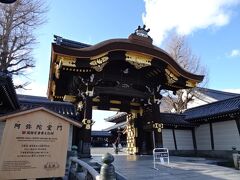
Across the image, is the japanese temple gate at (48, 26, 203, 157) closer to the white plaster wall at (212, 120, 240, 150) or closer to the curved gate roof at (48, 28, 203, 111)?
the curved gate roof at (48, 28, 203, 111)

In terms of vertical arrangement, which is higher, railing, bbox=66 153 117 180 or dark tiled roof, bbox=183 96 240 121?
dark tiled roof, bbox=183 96 240 121

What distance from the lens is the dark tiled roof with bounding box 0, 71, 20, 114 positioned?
6.04 m

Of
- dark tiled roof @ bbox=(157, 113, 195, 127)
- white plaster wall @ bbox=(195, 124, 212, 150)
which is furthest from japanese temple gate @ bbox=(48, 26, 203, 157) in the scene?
white plaster wall @ bbox=(195, 124, 212, 150)

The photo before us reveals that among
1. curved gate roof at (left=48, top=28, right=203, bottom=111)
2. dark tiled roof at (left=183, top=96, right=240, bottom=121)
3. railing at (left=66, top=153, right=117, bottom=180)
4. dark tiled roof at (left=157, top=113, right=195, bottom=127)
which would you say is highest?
curved gate roof at (left=48, top=28, right=203, bottom=111)

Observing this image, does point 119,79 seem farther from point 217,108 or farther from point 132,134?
point 217,108

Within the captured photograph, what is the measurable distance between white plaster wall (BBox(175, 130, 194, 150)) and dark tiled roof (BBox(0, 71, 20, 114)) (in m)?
11.4

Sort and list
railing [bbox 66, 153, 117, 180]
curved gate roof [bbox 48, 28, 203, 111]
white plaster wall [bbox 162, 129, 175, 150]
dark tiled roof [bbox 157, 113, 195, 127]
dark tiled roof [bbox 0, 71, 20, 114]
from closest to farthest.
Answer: railing [bbox 66, 153, 117, 180] → dark tiled roof [bbox 0, 71, 20, 114] → curved gate roof [bbox 48, 28, 203, 111] → white plaster wall [bbox 162, 129, 175, 150] → dark tiled roof [bbox 157, 113, 195, 127]

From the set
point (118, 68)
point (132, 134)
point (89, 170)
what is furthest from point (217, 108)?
point (89, 170)

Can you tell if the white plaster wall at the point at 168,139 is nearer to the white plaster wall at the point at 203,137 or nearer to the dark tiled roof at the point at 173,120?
the dark tiled roof at the point at 173,120

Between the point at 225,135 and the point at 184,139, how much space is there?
301 centimetres

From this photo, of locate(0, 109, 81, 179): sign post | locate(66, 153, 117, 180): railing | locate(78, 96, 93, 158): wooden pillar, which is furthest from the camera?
locate(78, 96, 93, 158): wooden pillar

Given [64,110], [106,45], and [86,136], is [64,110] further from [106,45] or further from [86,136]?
[106,45]

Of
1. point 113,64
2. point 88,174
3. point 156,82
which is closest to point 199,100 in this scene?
point 156,82

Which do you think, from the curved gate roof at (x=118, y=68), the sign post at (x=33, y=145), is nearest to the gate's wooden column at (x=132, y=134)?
the curved gate roof at (x=118, y=68)
